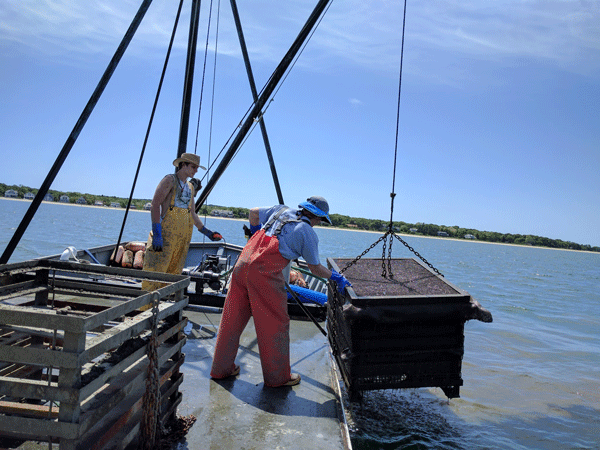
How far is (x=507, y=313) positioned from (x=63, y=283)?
54.5 ft

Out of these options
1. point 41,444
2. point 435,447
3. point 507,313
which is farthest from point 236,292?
point 507,313

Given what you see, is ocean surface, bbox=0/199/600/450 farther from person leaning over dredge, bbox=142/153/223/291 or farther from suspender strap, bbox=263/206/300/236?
person leaning over dredge, bbox=142/153/223/291

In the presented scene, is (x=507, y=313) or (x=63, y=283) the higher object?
(x=63, y=283)

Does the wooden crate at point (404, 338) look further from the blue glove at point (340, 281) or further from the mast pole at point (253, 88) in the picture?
the mast pole at point (253, 88)

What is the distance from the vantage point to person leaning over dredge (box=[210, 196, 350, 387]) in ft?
12.0

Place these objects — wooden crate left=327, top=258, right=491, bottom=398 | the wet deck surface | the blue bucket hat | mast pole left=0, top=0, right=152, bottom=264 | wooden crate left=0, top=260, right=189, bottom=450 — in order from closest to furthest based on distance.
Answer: wooden crate left=0, top=260, right=189, bottom=450, the wet deck surface, wooden crate left=327, top=258, right=491, bottom=398, the blue bucket hat, mast pole left=0, top=0, right=152, bottom=264

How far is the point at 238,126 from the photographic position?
272 inches

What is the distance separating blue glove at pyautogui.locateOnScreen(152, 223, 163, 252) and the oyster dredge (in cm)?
1

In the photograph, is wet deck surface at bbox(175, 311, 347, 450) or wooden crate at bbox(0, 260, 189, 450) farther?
wet deck surface at bbox(175, 311, 347, 450)

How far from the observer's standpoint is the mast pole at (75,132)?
493cm

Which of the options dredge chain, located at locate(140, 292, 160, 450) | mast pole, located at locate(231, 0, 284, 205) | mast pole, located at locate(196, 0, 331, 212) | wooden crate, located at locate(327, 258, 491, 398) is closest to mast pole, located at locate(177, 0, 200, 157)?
mast pole, located at locate(196, 0, 331, 212)

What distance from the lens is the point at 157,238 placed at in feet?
15.8

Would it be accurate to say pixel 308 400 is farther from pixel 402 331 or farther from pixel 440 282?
pixel 440 282

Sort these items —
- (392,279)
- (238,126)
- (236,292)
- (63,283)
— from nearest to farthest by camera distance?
(63,283)
(236,292)
(392,279)
(238,126)
